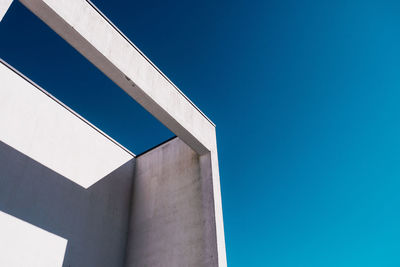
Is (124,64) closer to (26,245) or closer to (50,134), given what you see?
(50,134)

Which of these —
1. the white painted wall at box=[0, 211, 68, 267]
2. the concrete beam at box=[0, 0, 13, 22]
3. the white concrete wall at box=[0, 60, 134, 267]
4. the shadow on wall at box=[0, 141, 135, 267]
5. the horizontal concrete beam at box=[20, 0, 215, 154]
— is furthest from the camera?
the shadow on wall at box=[0, 141, 135, 267]

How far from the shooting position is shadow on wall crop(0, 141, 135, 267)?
5844mm

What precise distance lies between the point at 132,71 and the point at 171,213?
3441mm

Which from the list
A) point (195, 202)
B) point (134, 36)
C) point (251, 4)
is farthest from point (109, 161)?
point (251, 4)

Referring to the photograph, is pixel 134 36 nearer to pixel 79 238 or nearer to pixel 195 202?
pixel 195 202

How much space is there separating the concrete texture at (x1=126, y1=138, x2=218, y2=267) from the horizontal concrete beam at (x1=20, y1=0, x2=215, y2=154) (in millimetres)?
906

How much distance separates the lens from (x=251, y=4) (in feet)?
24.7

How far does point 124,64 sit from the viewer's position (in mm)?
5871

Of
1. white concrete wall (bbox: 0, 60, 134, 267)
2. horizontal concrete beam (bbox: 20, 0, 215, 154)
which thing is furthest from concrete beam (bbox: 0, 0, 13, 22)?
white concrete wall (bbox: 0, 60, 134, 267)

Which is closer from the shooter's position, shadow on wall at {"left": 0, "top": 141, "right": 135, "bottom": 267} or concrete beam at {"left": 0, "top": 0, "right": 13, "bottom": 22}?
concrete beam at {"left": 0, "top": 0, "right": 13, "bottom": 22}

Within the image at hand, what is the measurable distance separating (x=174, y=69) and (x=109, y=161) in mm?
3007

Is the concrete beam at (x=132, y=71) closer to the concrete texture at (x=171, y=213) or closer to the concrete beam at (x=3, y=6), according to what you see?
the concrete texture at (x=171, y=213)

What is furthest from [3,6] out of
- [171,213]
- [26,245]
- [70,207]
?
[171,213]

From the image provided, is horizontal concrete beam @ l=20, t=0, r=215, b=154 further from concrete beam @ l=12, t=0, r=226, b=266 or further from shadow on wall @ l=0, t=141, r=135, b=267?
shadow on wall @ l=0, t=141, r=135, b=267
